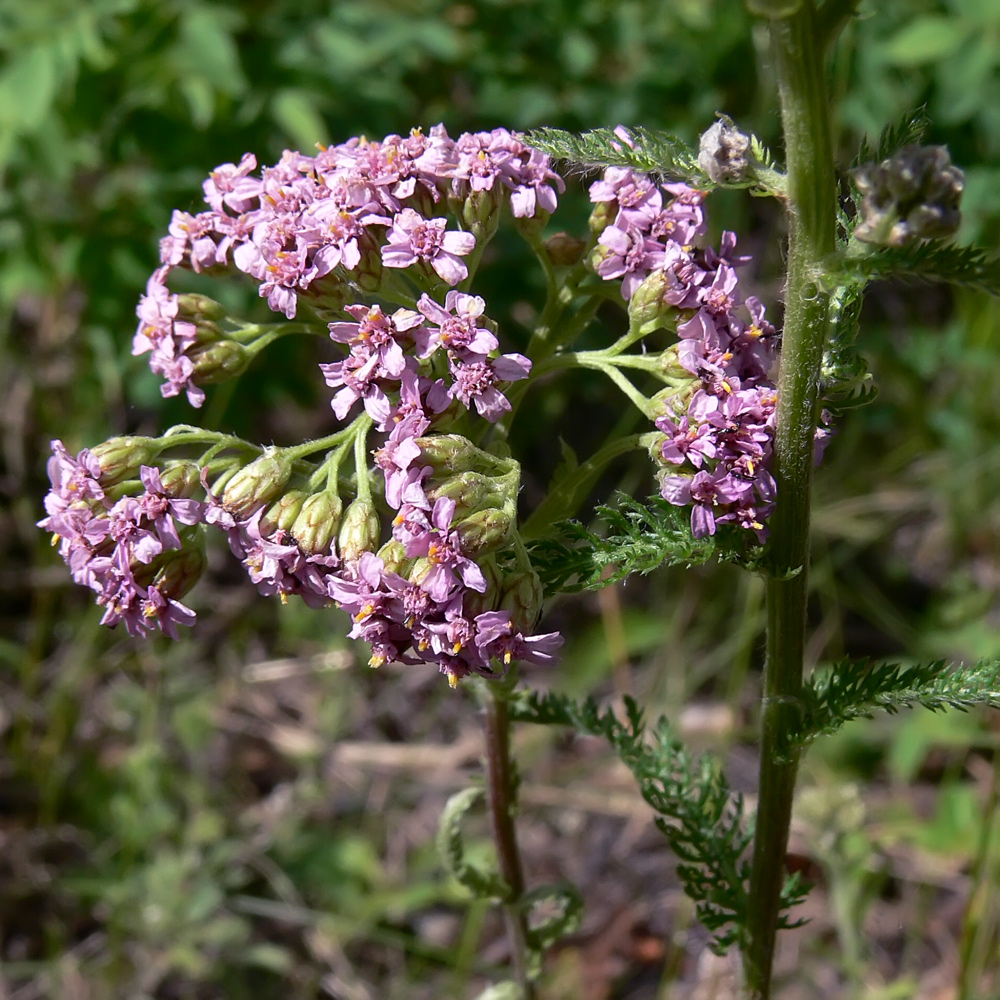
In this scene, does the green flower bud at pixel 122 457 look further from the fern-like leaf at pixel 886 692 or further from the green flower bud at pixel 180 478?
the fern-like leaf at pixel 886 692

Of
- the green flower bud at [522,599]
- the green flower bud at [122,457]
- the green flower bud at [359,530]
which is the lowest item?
the green flower bud at [522,599]

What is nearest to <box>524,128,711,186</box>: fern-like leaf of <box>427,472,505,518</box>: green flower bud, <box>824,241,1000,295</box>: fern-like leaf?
<box>824,241,1000,295</box>: fern-like leaf

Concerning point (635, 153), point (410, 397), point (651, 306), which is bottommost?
point (410, 397)

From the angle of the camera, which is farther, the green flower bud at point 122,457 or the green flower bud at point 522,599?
the green flower bud at point 122,457

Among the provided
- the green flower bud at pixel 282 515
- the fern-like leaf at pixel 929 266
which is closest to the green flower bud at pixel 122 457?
the green flower bud at pixel 282 515

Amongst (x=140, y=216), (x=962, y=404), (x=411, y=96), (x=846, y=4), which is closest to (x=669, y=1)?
(x=411, y=96)

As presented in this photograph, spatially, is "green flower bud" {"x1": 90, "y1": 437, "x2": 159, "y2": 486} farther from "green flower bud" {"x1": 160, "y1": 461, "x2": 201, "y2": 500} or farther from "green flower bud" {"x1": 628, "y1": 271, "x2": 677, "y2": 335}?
"green flower bud" {"x1": 628, "y1": 271, "x2": 677, "y2": 335}

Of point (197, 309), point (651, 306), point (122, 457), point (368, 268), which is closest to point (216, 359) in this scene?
point (197, 309)

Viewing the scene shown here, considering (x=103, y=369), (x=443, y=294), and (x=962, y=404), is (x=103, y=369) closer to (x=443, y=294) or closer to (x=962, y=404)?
(x=443, y=294)

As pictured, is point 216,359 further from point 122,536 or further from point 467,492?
point 467,492
